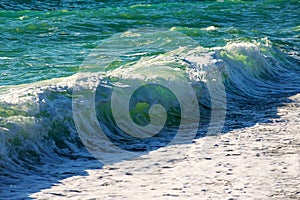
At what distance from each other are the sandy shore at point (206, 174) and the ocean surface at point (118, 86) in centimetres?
22

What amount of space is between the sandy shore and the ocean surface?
0.73 ft

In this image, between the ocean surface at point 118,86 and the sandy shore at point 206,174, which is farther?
the ocean surface at point 118,86

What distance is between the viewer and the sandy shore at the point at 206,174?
5078mm

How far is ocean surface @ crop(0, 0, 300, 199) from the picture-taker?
6062 millimetres

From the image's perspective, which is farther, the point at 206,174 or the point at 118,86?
the point at 118,86

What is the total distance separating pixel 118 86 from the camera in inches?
314

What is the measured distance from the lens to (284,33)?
50.7 ft

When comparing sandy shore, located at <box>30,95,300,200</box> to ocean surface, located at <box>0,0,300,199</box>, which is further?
ocean surface, located at <box>0,0,300,199</box>

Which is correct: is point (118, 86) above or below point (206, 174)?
above

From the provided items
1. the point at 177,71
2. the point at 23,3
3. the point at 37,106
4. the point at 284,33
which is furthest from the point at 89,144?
the point at 23,3

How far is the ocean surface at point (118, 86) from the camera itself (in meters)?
6.06

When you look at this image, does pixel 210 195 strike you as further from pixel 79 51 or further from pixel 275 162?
pixel 79 51

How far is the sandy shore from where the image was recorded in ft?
16.7

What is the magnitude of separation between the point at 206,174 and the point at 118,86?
2.67m
